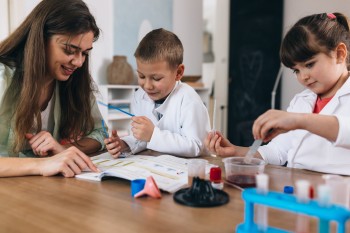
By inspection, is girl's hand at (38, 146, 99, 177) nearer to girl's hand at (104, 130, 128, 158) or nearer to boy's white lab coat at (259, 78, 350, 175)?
girl's hand at (104, 130, 128, 158)

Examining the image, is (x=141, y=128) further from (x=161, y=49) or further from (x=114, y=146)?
(x=161, y=49)

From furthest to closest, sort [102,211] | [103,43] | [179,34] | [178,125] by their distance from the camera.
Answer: [179,34], [103,43], [178,125], [102,211]

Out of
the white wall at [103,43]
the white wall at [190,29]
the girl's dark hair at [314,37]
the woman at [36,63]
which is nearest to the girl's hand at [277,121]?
the girl's dark hair at [314,37]

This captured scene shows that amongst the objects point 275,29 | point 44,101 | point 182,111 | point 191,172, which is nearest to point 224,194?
point 191,172

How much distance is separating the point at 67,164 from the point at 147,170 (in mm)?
223

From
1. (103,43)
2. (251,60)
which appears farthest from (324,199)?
(251,60)

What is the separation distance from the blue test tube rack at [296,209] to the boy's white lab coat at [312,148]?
0.61 metres

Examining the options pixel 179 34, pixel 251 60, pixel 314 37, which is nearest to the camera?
pixel 314 37

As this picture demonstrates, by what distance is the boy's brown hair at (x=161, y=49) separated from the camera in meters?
1.38

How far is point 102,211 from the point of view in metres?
0.67

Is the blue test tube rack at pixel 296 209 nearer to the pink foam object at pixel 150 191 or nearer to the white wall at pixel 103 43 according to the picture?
the pink foam object at pixel 150 191

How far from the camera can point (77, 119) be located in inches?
54.3

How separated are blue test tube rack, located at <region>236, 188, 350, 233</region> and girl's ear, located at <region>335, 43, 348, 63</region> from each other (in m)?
0.80

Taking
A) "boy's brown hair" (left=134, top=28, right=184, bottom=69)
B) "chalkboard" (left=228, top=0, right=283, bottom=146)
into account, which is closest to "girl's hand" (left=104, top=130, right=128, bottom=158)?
"boy's brown hair" (left=134, top=28, right=184, bottom=69)
